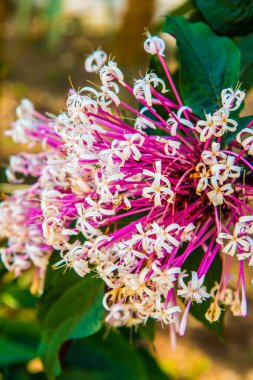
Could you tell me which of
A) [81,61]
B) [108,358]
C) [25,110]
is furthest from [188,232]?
[81,61]

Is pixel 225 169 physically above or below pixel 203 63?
below

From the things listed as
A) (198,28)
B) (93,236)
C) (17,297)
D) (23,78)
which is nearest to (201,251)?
(93,236)

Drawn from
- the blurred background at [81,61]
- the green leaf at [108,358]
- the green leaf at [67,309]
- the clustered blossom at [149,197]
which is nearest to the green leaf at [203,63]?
the clustered blossom at [149,197]

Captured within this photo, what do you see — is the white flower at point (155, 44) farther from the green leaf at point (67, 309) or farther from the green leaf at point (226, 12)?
the green leaf at point (67, 309)

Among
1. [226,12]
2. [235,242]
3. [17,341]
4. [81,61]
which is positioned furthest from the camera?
[81,61]

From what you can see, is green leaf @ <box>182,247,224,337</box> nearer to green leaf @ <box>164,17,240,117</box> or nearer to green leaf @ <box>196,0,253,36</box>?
green leaf @ <box>164,17,240,117</box>

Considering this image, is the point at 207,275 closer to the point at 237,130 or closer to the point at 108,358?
the point at 237,130

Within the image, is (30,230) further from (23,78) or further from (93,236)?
(23,78)

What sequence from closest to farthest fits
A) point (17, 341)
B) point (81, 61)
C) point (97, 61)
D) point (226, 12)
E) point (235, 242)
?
point (235, 242), point (97, 61), point (226, 12), point (17, 341), point (81, 61)
